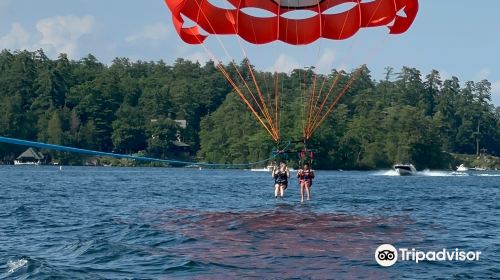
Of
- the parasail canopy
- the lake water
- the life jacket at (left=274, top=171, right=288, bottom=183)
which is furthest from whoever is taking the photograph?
the life jacket at (left=274, top=171, right=288, bottom=183)

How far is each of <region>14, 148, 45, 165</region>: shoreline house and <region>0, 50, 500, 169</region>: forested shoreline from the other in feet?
6.85

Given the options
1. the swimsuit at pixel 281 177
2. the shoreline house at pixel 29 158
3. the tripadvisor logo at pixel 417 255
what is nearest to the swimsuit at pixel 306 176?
the swimsuit at pixel 281 177

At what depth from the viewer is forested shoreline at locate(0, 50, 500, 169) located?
403ft

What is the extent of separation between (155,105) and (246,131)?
2149cm

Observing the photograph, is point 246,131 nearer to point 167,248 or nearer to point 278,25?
point 278,25

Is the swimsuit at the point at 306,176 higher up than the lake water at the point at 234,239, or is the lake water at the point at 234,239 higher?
the swimsuit at the point at 306,176

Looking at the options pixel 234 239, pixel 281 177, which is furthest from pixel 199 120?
pixel 234 239

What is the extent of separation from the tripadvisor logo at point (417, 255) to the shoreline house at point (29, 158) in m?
106

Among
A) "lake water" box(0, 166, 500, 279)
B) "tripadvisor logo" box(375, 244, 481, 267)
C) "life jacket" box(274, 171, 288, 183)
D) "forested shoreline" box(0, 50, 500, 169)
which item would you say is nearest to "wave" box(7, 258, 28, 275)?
"lake water" box(0, 166, 500, 279)

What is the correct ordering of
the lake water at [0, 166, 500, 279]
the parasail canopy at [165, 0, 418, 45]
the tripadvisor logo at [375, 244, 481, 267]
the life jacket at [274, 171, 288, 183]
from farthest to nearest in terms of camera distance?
the life jacket at [274, 171, 288, 183] < the parasail canopy at [165, 0, 418, 45] < the tripadvisor logo at [375, 244, 481, 267] < the lake water at [0, 166, 500, 279]

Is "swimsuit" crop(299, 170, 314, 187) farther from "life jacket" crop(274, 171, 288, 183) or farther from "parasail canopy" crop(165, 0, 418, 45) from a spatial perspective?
"parasail canopy" crop(165, 0, 418, 45)

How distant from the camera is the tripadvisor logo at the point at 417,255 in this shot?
1695 cm

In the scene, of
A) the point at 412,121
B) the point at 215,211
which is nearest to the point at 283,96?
the point at 412,121

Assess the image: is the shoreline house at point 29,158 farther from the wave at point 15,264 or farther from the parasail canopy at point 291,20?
the wave at point 15,264
